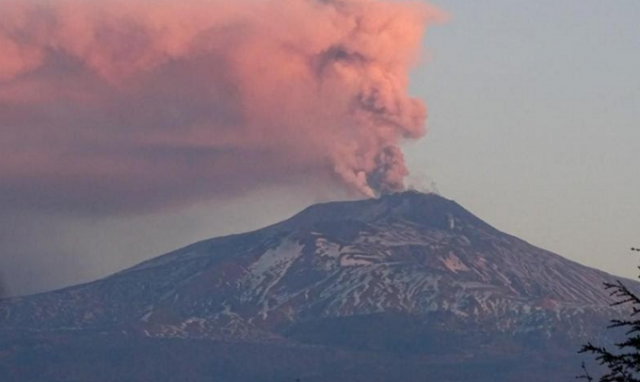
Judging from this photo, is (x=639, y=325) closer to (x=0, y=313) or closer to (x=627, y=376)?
(x=627, y=376)

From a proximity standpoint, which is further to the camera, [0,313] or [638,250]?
[0,313]

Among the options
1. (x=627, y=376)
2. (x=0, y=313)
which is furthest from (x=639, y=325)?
(x=0, y=313)

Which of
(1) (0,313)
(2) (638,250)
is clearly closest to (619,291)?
(2) (638,250)

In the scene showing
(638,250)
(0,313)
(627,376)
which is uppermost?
(0,313)

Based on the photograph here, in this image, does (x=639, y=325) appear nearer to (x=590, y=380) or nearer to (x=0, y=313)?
(x=590, y=380)

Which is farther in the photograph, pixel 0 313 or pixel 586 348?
pixel 0 313

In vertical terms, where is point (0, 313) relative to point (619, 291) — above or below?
above

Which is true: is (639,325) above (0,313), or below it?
below

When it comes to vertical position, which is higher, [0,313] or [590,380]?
[0,313]

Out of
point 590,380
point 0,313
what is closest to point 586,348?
point 590,380
